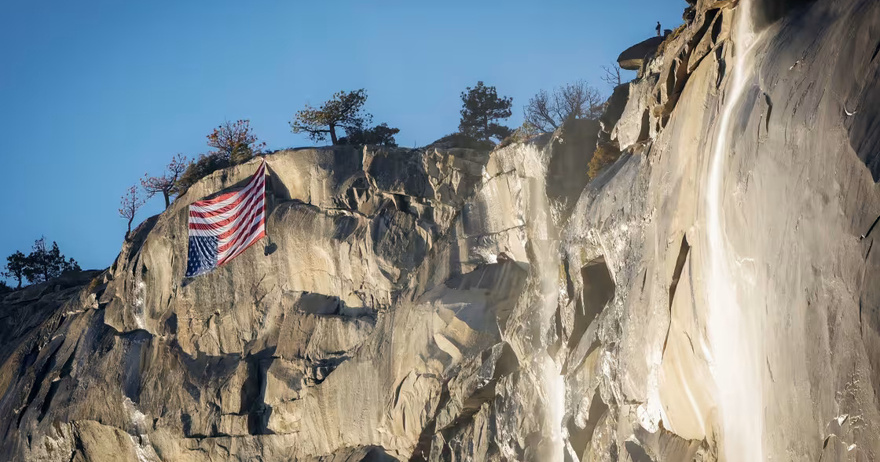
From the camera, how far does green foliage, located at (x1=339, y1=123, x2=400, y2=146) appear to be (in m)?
48.5

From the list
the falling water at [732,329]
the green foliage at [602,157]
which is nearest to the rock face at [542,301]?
the falling water at [732,329]

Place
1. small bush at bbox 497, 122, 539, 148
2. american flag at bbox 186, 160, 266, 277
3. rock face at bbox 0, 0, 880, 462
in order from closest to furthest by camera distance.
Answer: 1. rock face at bbox 0, 0, 880, 462
2. small bush at bbox 497, 122, 539, 148
3. american flag at bbox 186, 160, 266, 277

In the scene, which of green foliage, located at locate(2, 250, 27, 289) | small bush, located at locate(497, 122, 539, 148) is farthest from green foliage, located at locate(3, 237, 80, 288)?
small bush, located at locate(497, 122, 539, 148)

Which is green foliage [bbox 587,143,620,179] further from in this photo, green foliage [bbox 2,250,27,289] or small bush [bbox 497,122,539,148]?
green foliage [bbox 2,250,27,289]

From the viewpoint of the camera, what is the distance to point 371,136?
160 ft

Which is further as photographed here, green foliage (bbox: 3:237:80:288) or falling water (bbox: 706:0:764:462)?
green foliage (bbox: 3:237:80:288)

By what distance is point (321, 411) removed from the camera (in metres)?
38.9

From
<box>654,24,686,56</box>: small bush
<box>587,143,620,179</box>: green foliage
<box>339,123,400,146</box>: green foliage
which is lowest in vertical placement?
<box>587,143,620,179</box>: green foliage

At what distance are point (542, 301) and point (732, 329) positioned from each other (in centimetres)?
1371

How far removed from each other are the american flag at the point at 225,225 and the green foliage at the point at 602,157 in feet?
59.3

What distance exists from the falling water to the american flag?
2842 centimetres

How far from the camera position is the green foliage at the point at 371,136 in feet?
159

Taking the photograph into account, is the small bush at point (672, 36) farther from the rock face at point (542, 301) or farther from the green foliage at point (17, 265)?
the green foliage at point (17, 265)

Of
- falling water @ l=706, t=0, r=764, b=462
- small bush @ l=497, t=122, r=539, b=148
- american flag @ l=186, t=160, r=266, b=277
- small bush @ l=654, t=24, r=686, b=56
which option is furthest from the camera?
american flag @ l=186, t=160, r=266, b=277
